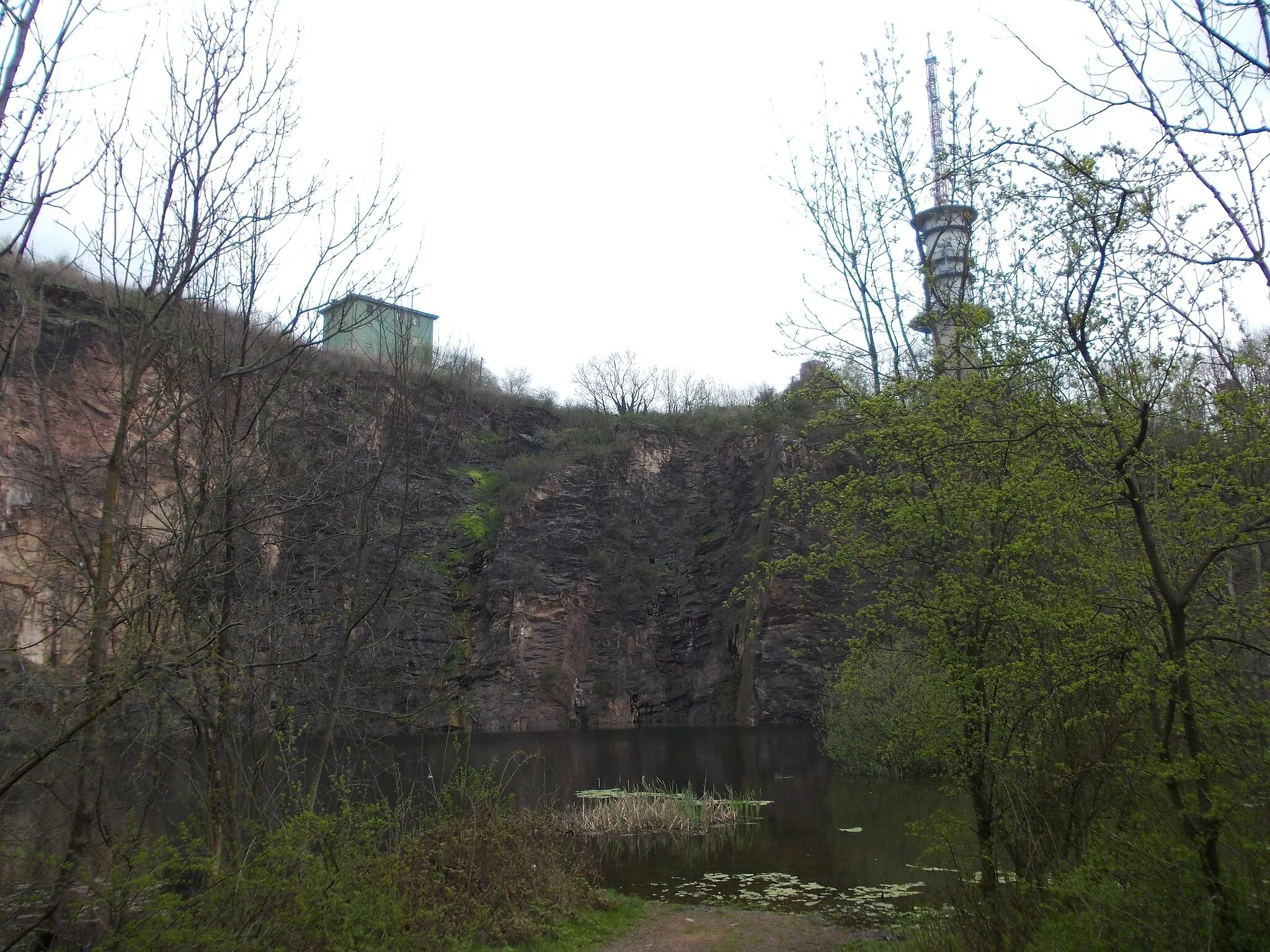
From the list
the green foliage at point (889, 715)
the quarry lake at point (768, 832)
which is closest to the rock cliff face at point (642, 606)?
the quarry lake at point (768, 832)

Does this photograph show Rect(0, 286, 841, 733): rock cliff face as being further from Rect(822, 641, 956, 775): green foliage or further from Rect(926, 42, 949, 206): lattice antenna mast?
Rect(926, 42, 949, 206): lattice antenna mast

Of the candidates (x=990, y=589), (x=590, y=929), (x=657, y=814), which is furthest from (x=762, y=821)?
(x=990, y=589)

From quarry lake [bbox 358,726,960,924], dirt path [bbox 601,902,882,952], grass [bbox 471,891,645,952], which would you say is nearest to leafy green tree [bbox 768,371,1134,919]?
quarry lake [bbox 358,726,960,924]

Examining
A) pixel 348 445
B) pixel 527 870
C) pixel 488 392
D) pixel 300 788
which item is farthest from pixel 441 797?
pixel 488 392

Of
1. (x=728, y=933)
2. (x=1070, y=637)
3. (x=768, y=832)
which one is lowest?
(x=768, y=832)

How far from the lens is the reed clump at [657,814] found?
15.4m

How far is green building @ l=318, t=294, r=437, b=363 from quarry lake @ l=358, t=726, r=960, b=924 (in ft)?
11.9

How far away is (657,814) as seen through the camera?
15906 millimetres

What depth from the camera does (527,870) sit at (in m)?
9.95

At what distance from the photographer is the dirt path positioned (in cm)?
878

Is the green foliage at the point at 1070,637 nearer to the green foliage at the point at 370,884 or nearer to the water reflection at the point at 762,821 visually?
the water reflection at the point at 762,821

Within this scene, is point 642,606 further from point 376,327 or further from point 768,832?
point 376,327

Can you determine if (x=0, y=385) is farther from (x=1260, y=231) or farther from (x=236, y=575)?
(x=1260, y=231)

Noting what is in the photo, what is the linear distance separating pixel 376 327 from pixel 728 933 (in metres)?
7.27
